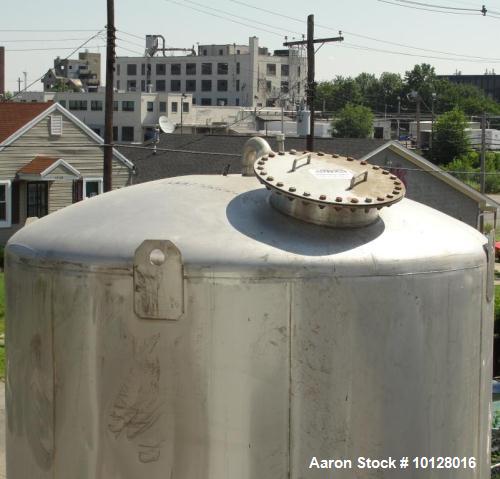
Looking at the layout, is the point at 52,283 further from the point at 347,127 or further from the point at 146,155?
the point at 347,127

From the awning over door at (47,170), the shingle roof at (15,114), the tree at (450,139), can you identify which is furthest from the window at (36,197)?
the tree at (450,139)

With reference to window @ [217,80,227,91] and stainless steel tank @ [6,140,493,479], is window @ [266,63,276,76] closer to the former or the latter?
window @ [217,80,227,91]

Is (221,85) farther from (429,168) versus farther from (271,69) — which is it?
(429,168)

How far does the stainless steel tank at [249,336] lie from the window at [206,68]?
10939 cm

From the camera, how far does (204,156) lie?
112 ft

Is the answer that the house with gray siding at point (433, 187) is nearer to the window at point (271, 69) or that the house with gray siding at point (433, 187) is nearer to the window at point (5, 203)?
the window at point (5, 203)

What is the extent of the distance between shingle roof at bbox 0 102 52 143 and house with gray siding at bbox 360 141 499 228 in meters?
10.1

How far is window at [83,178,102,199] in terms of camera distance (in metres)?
29.6

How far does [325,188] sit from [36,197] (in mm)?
24670

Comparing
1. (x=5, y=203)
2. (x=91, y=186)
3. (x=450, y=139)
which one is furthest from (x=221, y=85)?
(x=5, y=203)

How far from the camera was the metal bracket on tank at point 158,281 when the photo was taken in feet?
14.5

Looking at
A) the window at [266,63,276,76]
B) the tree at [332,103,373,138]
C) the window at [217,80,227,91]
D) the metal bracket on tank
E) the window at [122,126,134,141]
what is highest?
Result: the window at [266,63,276,76]

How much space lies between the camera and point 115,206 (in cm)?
510

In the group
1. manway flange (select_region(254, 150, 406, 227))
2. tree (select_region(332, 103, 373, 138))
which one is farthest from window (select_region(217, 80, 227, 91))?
manway flange (select_region(254, 150, 406, 227))
